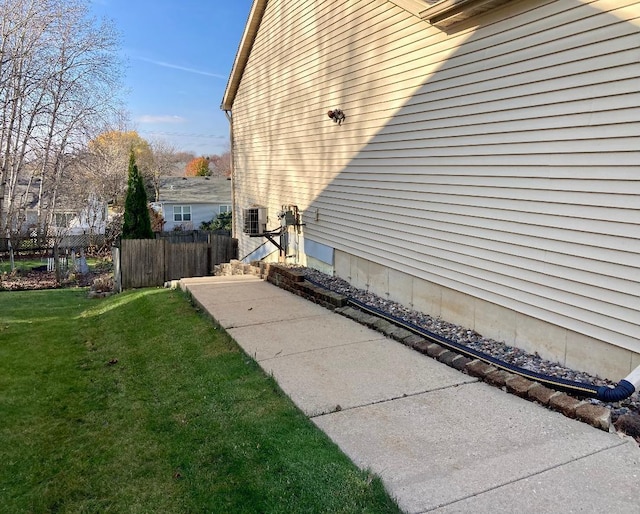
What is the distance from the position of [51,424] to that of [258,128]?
29.4 feet

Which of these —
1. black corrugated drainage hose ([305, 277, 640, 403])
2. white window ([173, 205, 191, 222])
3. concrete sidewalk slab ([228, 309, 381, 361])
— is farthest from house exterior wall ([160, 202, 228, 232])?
black corrugated drainage hose ([305, 277, 640, 403])

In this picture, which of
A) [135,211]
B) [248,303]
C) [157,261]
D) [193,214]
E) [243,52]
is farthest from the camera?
[193,214]

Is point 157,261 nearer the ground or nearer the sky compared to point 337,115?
nearer the ground

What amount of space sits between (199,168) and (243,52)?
40.1 m

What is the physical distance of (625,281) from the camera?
10.7 ft

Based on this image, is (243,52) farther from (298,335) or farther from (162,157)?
(162,157)

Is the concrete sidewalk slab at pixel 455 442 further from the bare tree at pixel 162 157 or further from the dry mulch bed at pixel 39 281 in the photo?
the bare tree at pixel 162 157

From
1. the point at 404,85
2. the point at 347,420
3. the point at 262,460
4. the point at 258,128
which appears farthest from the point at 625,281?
the point at 258,128

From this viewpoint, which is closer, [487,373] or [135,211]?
[487,373]

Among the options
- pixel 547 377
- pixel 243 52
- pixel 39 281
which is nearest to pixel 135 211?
pixel 39 281

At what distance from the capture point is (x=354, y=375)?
12.9 ft

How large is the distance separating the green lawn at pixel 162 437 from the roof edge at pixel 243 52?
27.2 feet

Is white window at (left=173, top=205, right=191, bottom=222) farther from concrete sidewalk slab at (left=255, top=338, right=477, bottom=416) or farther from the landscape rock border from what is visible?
concrete sidewalk slab at (left=255, top=338, right=477, bottom=416)

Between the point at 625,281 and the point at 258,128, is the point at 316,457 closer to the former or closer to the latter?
the point at 625,281
